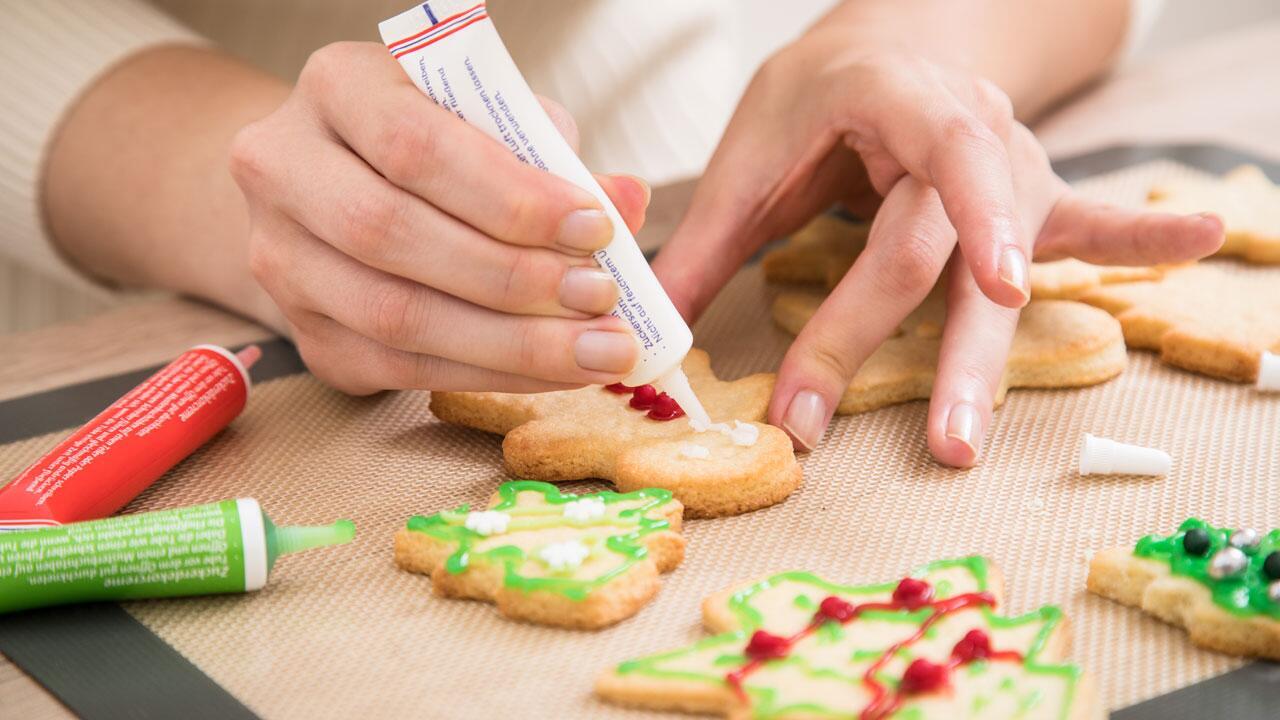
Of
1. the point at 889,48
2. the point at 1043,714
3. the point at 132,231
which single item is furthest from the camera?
the point at 132,231

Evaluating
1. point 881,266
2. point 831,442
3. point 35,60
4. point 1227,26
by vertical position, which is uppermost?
point 35,60

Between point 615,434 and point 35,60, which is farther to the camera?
point 35,60

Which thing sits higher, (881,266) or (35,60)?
(35,60)

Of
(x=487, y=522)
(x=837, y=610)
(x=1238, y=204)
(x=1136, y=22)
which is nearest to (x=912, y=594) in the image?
(x=837, y=610)

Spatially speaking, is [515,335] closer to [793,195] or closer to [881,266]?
[881,266]

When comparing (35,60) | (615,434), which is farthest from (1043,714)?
(35,60)

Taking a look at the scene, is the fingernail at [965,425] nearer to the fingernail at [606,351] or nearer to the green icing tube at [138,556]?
the fingernail at [606,351]

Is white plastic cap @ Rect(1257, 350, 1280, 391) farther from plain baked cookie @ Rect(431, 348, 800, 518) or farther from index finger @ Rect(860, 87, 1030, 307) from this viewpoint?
plain baked cookie @ Rect(431, 348, 800, 518)
